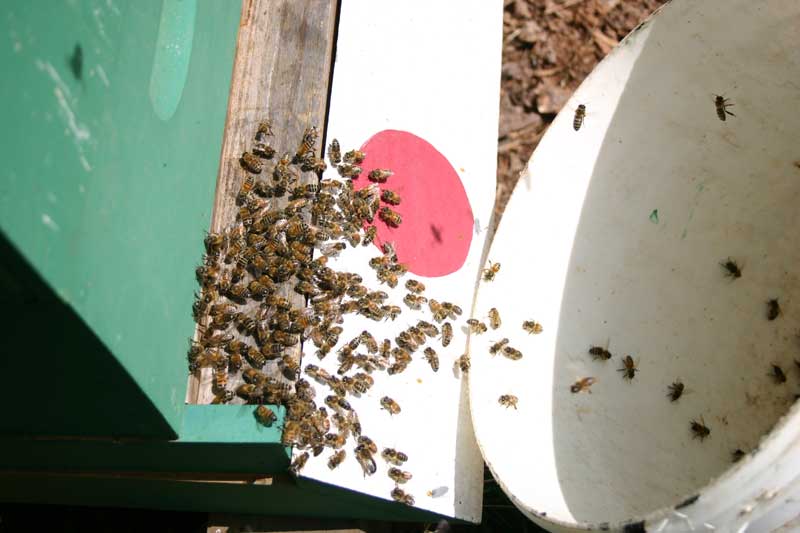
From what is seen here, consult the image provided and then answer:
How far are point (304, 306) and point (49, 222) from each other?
64.6 inches

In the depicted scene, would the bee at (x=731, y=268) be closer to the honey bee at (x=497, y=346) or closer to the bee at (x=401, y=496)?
the honey bee at (x=497, y=346)

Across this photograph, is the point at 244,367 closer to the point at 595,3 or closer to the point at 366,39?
the point at 366,39

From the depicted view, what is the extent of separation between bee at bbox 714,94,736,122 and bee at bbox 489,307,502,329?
5.26 ft

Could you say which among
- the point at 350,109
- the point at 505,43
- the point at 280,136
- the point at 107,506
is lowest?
the point at 107,506

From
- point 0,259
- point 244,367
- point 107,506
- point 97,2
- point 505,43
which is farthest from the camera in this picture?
point 505,43

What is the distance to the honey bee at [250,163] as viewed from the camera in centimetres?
402

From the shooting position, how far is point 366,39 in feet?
15.0

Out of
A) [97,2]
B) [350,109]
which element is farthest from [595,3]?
[97,2]

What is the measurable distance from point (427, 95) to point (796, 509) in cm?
310

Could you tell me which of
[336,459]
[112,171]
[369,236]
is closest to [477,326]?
[369,236]

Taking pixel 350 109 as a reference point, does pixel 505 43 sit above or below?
above

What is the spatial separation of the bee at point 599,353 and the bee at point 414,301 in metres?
0.95

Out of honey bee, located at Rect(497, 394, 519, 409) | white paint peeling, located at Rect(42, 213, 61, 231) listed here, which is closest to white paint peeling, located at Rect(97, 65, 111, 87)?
white paint peeling, located at Rect(42, 213, 61, 231)

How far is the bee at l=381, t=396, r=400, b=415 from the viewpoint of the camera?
3809 mm
